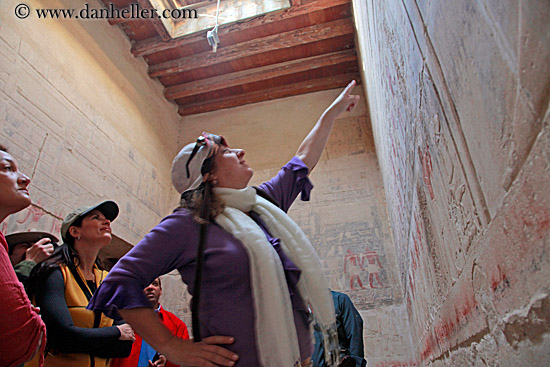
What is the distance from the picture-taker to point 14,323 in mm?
1158

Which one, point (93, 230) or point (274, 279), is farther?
point (93, 230)

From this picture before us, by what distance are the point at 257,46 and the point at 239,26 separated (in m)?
0.41

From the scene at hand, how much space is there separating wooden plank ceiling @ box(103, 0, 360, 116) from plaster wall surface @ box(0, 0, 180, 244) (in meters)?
0.36

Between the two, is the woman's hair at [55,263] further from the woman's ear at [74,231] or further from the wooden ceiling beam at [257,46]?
the wooden ceiling beam at [257,46]

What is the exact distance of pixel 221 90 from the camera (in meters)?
6.86

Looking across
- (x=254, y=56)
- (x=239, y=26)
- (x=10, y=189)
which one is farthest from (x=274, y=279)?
(x=254, y=56)

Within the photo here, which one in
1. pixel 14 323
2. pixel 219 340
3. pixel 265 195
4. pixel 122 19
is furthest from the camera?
pixel 122 19

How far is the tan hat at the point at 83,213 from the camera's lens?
2178 millimetres

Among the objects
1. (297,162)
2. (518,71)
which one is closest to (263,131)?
(297,162)

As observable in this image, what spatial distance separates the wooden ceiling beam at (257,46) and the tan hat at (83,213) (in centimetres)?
416

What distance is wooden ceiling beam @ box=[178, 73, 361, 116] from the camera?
650 cm

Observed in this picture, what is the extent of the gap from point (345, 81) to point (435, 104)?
227 inches

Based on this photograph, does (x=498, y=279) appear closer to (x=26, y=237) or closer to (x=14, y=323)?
(x=14, y=323)

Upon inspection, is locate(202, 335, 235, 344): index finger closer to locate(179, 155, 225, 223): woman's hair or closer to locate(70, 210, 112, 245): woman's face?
locate(179, 155, 225, 223): woman's hair
